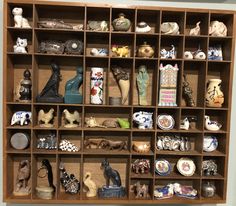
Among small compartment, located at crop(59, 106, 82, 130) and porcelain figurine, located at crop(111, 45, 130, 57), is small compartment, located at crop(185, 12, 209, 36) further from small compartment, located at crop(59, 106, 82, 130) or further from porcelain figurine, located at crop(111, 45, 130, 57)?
small compartment, located at crop(59, 106, 82, 130)

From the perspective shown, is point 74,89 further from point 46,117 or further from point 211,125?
point 211,125

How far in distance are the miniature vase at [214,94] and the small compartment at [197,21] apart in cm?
25

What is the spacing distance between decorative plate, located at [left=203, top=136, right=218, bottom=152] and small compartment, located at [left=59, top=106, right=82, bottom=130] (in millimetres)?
633

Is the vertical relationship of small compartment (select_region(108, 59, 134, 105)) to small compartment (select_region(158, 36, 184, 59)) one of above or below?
below

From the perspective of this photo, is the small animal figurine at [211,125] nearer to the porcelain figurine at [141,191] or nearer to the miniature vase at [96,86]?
the porcelain figurine at [141,191]

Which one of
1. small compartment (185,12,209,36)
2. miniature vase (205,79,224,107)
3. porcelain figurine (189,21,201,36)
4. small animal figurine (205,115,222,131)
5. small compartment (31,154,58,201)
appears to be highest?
small compartment (185,12,209,36)

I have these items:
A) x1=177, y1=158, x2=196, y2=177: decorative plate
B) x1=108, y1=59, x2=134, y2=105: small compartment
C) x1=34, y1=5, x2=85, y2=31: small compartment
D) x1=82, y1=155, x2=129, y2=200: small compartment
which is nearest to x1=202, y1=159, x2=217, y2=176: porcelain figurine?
x1=177, y1=158, x2=196, y2=177: decorative plate

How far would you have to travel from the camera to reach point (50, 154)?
1481mm

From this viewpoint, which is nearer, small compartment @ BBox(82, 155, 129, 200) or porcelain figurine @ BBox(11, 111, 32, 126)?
porcelain figurine @ BBox(11, 111, 32, 126)

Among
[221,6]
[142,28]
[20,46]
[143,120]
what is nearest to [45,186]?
[143,120]

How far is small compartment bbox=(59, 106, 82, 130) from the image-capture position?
144 cm

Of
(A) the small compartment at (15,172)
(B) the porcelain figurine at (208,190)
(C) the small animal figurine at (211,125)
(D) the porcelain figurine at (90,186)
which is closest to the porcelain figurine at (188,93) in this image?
(C) the small animal figurine at (211,125)

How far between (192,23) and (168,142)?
624 mm

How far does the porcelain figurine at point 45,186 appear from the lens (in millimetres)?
1416
